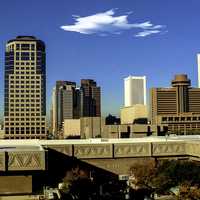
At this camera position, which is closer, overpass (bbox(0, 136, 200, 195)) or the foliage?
the foliage

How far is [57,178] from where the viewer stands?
73.1m

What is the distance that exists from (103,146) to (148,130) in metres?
100

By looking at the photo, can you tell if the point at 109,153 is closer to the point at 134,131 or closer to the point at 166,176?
the point at 166,176

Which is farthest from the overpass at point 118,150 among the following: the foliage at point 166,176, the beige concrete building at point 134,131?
the beige concrete building at point 134,131

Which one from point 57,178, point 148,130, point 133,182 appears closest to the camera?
point 133,182

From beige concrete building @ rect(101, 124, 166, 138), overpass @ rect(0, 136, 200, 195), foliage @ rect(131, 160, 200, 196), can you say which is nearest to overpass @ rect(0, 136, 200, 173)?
overpass @ rect(0, 136, 200, 195)

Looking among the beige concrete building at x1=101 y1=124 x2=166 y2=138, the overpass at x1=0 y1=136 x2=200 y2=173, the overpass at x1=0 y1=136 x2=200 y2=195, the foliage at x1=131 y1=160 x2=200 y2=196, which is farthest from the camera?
the beige concrete building at x1=101 y1=124 x2=166 y2=138

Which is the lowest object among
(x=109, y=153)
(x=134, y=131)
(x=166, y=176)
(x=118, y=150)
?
(x=166, y=176)

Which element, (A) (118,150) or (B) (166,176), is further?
(A) (118,150)

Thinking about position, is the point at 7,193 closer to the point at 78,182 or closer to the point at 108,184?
the point at 78,182

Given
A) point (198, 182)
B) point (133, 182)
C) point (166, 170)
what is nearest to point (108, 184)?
point (133, 182)

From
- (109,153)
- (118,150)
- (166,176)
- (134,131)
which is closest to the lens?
(166,176)

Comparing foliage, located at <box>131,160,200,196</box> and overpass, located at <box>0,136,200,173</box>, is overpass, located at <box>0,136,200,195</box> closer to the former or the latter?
overpass, located at <box>0,136,200,173</box>

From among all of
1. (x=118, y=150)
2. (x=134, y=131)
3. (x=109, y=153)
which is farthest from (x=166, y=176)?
(x=134, y=131)
